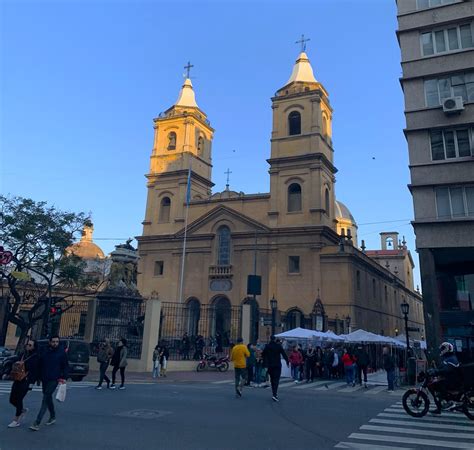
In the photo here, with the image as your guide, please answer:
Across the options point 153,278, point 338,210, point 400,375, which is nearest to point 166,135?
point 153,278

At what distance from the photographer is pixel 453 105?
21.7 meters

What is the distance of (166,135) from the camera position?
5084 cm

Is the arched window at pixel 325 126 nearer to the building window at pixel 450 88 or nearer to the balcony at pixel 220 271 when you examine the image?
the balcony at pixel 220 271

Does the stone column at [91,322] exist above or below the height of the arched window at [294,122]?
below

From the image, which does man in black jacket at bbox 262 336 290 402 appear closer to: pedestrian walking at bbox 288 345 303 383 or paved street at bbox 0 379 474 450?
paved street at bbox 0 379 474 450

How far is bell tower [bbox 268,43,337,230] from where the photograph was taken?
41156 millimetres

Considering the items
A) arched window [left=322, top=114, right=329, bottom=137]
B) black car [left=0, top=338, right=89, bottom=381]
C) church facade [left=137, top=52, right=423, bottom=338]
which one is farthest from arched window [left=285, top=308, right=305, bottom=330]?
black car [left=0, top=338, right=89, bottom=381]

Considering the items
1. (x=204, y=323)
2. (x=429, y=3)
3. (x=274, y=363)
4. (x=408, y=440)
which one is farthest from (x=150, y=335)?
(x=429, y=3)

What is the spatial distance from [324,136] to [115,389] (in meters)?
35.7

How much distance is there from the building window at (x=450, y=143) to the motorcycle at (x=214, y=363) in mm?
15432

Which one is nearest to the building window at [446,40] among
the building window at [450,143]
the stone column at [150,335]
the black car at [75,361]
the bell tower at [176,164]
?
the building window at [450,143]

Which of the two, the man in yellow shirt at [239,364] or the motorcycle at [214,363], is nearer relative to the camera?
the man in yellow shirt at [239,364]

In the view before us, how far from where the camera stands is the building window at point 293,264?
4014cm

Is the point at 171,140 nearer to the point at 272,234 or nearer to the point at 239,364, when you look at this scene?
the point at 272,234
